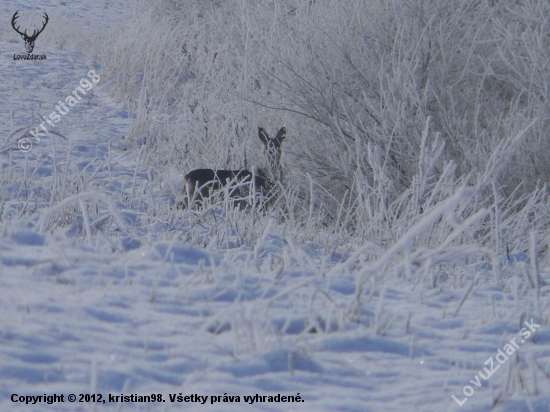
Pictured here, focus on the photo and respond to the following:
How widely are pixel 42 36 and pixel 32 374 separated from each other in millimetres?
13692

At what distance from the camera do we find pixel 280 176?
6828 mm

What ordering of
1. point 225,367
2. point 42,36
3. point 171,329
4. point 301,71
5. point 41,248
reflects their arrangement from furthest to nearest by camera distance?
point 42,36
point 301,71
point 41,248
point 171,329
point 225,367

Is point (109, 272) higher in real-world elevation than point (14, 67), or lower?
lower

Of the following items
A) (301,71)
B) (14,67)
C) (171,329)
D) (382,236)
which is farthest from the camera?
(14,67)

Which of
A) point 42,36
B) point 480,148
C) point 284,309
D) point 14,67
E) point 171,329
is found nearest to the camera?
point 171,329

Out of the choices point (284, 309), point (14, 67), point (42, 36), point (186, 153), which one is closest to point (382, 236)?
point (284, 309)


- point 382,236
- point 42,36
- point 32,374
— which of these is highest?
point 42,36

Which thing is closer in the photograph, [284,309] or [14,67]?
[284,309]

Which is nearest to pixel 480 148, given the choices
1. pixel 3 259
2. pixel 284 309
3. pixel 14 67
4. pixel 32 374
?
pixel 284 309

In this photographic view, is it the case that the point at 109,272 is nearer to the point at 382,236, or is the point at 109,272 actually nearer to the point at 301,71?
the point at 382,236

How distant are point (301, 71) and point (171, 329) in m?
5.09

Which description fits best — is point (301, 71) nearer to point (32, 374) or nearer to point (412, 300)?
point (412, 300)

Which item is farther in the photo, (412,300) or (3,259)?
(412,300)

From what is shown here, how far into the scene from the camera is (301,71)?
677cm
